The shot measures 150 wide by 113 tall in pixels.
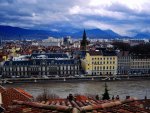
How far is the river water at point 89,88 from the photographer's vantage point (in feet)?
77.8

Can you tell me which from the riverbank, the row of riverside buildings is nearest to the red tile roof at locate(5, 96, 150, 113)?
the riverbank

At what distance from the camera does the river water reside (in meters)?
23.7

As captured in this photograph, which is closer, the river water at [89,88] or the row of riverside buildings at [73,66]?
the river water at [89,88]

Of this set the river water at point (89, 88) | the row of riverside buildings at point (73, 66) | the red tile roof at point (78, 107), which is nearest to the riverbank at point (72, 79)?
the river water at point (89, 88)

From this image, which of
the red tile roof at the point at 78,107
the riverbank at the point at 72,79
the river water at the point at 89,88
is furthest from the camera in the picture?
the riverbank at the point at 72,79

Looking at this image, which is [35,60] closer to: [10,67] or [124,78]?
[10,67]

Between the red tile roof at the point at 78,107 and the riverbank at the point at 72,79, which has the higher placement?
the red tile roof at the point at 78,107

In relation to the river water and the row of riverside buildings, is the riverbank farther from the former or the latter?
the row of riverside buildings

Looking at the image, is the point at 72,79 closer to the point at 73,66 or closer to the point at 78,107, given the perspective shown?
the point at 73,66

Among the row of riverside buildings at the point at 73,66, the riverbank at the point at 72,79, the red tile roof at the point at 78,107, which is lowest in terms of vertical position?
the riverbank at the point at 72,79

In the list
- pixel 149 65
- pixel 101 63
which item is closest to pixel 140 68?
pixel 149 65

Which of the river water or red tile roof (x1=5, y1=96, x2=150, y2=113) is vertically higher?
red tile roof (x1=5, y1=96, x2=150, y2=113)

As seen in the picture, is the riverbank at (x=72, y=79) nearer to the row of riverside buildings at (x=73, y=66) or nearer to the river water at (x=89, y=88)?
the river water at (x=89, y=88)

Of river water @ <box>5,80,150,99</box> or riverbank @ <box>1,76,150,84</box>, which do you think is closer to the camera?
river water @ <box>5,80,150,99</box>
